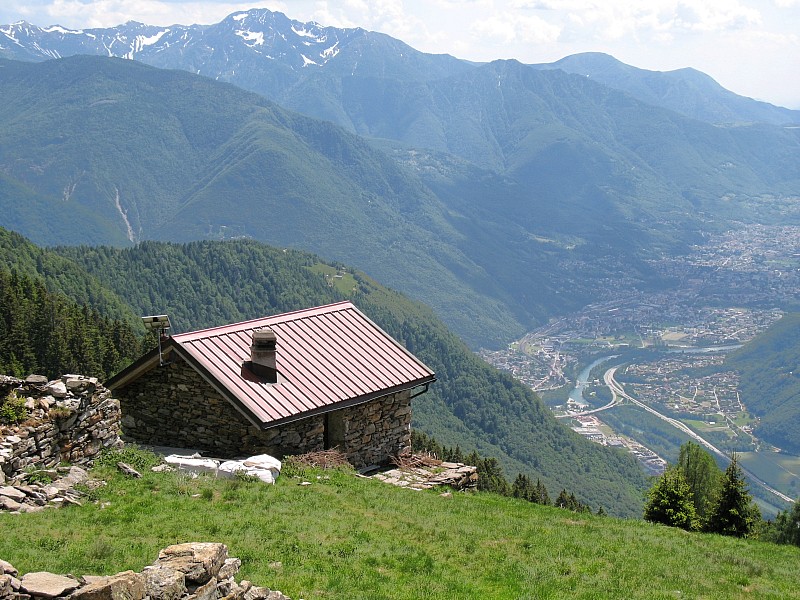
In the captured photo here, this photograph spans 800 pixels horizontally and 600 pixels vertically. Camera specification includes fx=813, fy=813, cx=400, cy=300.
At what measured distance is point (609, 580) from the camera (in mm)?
16609

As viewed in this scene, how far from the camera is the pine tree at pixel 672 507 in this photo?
29734 millimetres

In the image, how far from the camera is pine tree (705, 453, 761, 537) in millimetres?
29469

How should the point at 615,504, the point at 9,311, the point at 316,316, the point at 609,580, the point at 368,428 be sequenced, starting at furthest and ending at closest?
1. the point at 615,504
2. the point at 9,311
3. the point at 316,316
4. the point at 368,428
5. the point at 609,580

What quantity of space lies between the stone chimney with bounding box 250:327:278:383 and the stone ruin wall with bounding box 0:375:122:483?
17.1 feet

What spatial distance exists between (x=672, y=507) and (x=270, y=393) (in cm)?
1580

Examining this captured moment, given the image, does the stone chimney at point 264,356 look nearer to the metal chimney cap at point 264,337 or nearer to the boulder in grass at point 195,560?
the metal chimney cap at point 264,337

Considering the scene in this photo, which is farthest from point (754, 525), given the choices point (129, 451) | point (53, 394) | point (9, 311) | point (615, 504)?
point (615, 504)

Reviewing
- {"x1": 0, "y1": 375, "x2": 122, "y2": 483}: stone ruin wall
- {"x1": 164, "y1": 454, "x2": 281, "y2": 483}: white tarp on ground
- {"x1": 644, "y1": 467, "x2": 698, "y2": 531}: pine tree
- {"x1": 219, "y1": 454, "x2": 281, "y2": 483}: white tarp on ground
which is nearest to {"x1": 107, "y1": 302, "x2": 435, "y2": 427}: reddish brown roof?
{"x1": 219, "y1": 454, "x2": 281, "y2": 483}: white tarp on ground

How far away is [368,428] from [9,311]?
83.3 m

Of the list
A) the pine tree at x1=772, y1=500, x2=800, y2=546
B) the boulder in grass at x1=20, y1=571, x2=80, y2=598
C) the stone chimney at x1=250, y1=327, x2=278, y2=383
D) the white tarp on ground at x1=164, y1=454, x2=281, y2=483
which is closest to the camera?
the boulder in grass at x1=20, y1=571, x2=80, y2=598

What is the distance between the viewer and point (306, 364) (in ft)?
89.2

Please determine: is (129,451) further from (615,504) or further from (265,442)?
(615,504)

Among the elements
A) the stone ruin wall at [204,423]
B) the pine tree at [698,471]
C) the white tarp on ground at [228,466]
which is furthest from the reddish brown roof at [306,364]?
the pine tree at [698,471]

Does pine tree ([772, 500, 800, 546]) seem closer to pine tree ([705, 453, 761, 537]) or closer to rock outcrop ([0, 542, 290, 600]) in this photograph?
pine tree ([705, 453, 761, 537])
